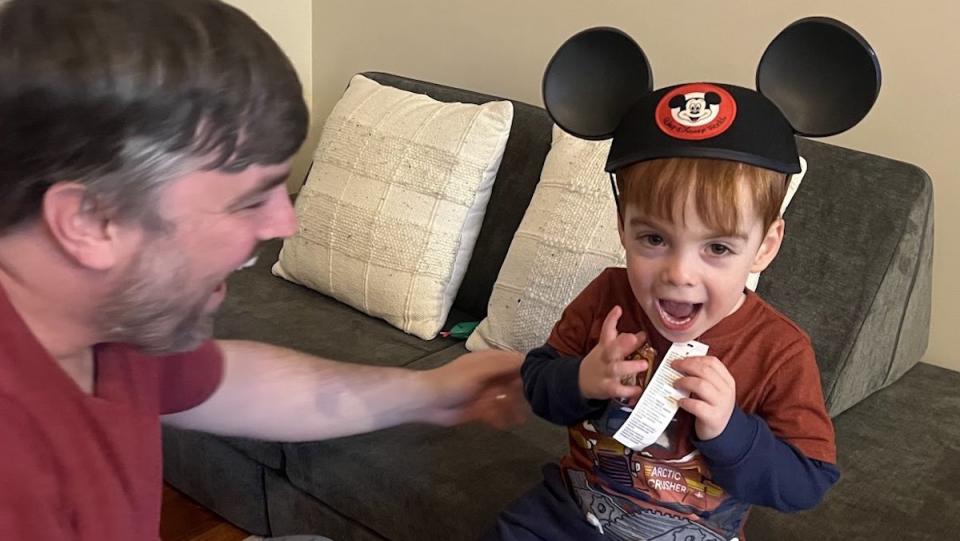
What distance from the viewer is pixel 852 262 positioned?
1.71 meters

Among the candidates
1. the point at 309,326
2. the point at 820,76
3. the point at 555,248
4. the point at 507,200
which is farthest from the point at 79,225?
the point at 507,200

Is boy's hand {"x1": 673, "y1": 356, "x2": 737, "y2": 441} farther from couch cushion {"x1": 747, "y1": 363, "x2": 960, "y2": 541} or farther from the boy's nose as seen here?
couch cushion {"x1": 747, "y1": 363, "x2": 960, "y2": 541}

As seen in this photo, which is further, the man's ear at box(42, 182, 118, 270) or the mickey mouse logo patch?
the mickey mouse logo patch

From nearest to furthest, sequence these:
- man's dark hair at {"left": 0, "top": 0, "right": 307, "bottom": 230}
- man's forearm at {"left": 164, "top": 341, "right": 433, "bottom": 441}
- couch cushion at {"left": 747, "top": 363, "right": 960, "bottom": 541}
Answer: man's dark hair at {"left": 0, "top": 0, "right": 307, "bottom": 230}, man's forearm at {"left": 164, "top": 341, "right": 433, "bottom": 441}, couch cushion at {"left": 747, "top": 363, "right": 960, "bottom": 541}

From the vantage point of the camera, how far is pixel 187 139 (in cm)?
88

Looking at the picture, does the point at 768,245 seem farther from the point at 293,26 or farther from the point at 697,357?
the point at 293,26

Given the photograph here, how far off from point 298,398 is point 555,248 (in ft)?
2.28

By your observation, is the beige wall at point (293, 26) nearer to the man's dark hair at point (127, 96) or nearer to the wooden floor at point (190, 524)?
the wooden floor at point (190, 524)

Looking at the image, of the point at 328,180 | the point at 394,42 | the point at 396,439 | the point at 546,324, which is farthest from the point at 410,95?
the point at 396,439

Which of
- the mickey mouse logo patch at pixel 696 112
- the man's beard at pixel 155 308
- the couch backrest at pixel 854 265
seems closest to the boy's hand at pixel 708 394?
the mickey mouse logo patch at pixel 696 112

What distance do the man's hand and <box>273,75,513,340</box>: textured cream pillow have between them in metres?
0.73

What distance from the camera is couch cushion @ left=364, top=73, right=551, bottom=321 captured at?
2197 mm

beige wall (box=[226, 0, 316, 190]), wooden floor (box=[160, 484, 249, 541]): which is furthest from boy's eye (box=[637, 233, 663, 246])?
beige wall (box=[226, 0, 316, 190])

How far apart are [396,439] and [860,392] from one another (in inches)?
34.1
